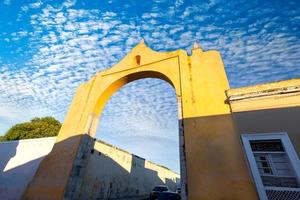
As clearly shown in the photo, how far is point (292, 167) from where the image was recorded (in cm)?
368

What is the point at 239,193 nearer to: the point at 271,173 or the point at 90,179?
the point at 271,173

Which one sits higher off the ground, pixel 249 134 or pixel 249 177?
pixel 249 134

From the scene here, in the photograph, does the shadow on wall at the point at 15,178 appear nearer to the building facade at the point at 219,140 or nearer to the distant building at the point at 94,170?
the distant building at the point at 94,170

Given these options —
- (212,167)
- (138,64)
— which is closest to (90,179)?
(138,64)

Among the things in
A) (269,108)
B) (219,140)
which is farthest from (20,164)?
(269,108)

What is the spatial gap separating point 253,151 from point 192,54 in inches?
157

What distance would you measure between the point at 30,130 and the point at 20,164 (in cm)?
1327

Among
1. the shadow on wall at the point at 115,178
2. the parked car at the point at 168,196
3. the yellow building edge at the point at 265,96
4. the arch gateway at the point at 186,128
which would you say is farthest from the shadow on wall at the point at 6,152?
the yellow building edge at the point at 265,96

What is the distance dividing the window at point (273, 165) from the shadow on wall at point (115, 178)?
6.54 m

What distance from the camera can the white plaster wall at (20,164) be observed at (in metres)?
8.71

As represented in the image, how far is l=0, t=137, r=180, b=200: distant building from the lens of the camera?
29.2ft

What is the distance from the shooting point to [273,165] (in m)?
3.95

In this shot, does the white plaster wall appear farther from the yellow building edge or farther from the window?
the window

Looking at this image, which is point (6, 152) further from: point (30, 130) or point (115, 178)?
point (30, 130)
